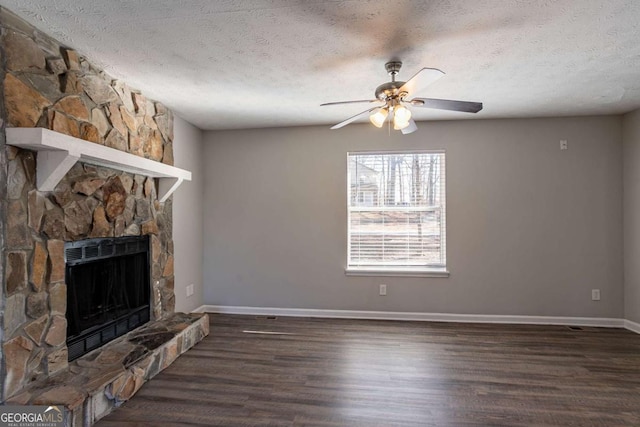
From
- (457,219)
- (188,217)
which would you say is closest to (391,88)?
(457,219)

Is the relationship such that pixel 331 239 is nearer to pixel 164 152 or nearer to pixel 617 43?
pixel 164 152

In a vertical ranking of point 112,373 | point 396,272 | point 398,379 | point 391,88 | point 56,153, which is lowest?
point 398,379

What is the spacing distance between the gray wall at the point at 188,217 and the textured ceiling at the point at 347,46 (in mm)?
655

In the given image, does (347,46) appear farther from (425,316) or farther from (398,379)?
(425,316)

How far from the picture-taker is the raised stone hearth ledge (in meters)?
1.97

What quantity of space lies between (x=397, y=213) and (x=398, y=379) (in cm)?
207

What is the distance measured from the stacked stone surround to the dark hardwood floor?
667 millimetres

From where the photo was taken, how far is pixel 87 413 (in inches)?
78.8

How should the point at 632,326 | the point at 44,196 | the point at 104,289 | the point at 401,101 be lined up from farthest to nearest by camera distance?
the point at 632,326, the point at 104,289, the point at 401,101, the point at 44,196

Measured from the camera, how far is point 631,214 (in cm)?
374

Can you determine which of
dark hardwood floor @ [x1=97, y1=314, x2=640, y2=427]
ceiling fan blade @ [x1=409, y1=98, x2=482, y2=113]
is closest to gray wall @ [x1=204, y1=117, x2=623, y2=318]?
dark hardwood floor @ [x1=97, y1=314, x2=640, y2=427]

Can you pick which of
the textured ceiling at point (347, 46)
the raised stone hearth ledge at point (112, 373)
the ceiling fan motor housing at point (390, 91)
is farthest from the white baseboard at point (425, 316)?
the ceiling fan motor housing at point (390, 91)

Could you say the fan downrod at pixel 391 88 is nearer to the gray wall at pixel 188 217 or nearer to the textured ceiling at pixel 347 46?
the textured ceiling at pixel 347 46

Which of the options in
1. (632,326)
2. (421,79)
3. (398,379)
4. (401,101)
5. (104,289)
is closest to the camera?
(421,79)
